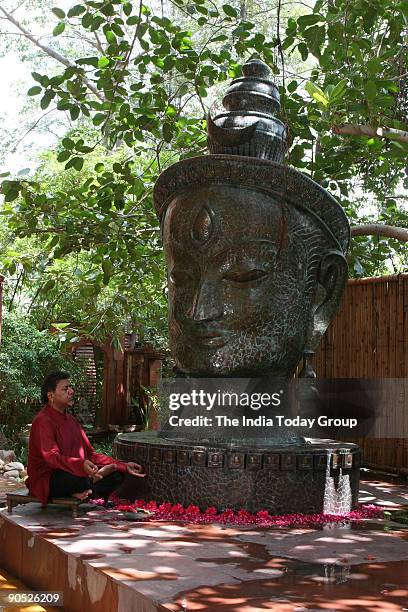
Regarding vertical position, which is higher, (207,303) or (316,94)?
(316,94)

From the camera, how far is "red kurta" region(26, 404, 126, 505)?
4.25m

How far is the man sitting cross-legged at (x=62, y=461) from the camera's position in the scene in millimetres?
4266

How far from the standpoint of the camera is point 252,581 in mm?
2912

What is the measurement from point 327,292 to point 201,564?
2.41 meters

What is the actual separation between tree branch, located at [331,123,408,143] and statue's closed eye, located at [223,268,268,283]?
1405 millimetres

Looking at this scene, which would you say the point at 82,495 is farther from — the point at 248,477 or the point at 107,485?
the point at 248,477

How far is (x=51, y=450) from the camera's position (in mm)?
4289

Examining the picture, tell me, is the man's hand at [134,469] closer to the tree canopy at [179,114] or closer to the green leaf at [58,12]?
the tree canopy at [179,114]

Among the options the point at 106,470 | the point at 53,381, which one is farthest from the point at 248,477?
the point at 53,381

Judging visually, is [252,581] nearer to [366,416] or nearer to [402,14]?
[402,14]

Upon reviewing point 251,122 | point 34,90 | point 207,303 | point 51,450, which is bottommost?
point 51,450

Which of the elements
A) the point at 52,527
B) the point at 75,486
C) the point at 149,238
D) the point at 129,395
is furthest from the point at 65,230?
the point at 129,395

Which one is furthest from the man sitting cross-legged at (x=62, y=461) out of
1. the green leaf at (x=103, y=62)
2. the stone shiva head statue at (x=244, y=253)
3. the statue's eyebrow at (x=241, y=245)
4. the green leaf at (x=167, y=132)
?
the green leaf at (x=103, y=62)

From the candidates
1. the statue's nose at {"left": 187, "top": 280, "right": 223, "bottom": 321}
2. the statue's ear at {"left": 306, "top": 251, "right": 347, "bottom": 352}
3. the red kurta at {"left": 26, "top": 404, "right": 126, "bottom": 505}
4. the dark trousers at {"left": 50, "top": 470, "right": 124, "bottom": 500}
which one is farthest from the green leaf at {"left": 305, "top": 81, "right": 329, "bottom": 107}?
the dark trousers at {"left": 50, "top": 470, "right": 124, "bottom": 500}
